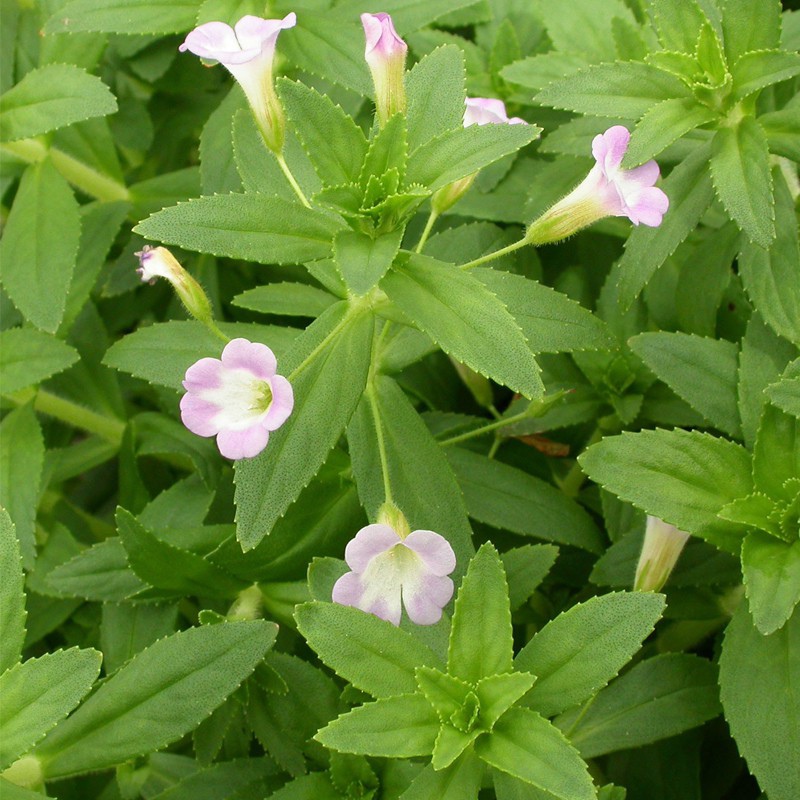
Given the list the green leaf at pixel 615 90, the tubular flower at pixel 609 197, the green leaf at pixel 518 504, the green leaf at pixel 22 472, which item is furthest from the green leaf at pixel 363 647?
the green leaf at pixel 615 90

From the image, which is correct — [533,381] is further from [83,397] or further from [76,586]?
[83,397]

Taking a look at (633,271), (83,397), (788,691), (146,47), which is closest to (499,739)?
(788,691)

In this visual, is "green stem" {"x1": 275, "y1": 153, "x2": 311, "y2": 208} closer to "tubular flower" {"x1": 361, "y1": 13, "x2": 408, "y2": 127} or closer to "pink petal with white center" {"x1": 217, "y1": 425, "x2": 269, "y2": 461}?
"tubular flower" {"x1": 361, "y1": 13, "x2": 408, "y2": 127}

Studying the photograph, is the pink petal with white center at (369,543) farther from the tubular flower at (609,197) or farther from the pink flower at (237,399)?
the tubular flower at (609,197)

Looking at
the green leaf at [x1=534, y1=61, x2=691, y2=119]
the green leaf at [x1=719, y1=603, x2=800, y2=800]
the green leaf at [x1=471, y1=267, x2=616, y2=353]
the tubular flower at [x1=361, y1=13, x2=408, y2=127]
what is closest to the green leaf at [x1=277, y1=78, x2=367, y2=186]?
the tubular flower at [x1=361, y1=13, x2=408, y2=127]

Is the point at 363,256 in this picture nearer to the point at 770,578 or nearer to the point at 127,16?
the point at 770,578
